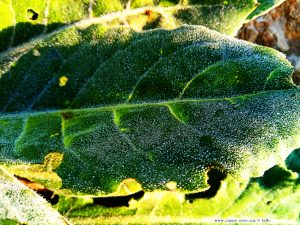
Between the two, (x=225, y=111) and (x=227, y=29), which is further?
(x=227, y=29)

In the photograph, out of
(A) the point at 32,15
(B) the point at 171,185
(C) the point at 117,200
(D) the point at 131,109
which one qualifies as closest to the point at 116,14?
(A) the point at 32,15

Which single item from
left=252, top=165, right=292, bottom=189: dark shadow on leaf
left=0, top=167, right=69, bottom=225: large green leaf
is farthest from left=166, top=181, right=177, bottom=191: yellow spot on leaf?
left=252, top=165, right=292, bottom=189: dark shadow on leaf

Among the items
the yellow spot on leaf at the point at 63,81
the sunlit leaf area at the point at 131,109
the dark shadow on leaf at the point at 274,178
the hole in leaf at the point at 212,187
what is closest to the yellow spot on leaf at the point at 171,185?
the sunlit leaf area at the point at 131,109

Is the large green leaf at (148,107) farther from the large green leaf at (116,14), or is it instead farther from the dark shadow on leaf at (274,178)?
the dark shadow on leaf at (274,178)

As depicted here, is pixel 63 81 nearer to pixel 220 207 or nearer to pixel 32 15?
pixel 32 15

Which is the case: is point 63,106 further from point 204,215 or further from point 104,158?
point 204,215

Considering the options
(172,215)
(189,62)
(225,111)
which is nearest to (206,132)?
(225,111)

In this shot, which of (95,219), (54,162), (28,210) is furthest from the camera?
(95,219)
